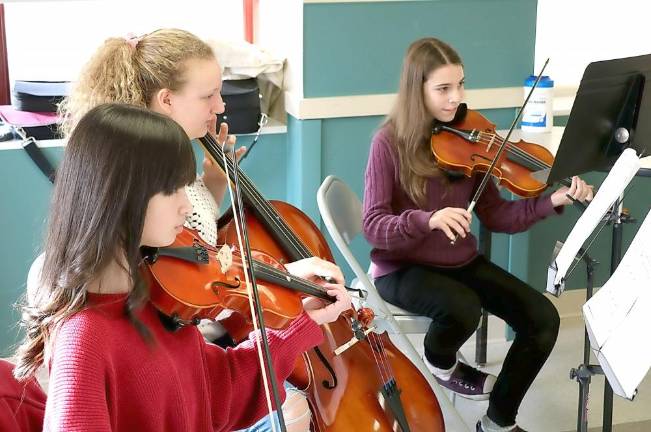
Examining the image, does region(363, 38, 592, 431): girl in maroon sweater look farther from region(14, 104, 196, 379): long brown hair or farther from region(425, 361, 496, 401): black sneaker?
region(14, 104, 196, 379): long brown hair

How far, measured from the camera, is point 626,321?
3.82 ft

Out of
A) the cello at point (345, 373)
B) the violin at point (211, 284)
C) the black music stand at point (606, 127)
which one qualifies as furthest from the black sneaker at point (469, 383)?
the violin at point (211, 284)

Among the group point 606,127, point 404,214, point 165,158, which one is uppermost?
point 165,158

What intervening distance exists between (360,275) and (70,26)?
1.40 metres

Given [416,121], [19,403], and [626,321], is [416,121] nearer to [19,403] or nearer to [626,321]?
[626,321]

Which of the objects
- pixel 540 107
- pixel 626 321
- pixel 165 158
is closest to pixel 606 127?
pixel 540 107

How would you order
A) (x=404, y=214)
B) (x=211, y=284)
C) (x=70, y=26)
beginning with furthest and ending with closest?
(x=70, y=26), (x=404, y=214), (x=211, y=284)

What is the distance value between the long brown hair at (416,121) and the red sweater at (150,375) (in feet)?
2.78

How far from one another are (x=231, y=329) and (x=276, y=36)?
1.37m

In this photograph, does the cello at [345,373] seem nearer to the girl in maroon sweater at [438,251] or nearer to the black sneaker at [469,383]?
the girl in maroon sweater at [438,251]

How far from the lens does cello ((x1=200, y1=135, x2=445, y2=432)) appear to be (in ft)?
5.31

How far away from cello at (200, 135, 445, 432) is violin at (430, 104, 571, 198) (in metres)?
0.54

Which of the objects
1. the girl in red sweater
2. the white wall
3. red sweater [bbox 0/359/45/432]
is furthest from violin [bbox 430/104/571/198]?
red sweater [bbox 0/359/45/432]

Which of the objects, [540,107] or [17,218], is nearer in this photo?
[17,218]
